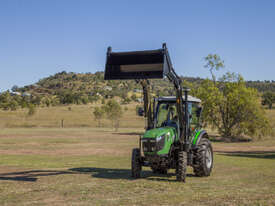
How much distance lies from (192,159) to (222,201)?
12.9 ft

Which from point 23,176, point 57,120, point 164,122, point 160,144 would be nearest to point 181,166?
point 160,144

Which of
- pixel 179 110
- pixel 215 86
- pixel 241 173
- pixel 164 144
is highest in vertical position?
pixel 215 86

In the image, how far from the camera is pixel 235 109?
43469mm

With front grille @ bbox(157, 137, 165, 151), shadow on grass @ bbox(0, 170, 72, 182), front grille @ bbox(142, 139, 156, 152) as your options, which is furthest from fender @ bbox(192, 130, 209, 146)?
shadow on grass @ bbox(0, 170, 72, 182)

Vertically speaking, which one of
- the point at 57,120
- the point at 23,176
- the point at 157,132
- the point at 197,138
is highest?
the point at 157,132

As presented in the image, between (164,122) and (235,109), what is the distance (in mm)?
32353

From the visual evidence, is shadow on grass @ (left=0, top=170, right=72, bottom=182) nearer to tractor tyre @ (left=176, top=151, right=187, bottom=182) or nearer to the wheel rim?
tractor tyre @ (left=176, top=151, right=187, bottom=182)

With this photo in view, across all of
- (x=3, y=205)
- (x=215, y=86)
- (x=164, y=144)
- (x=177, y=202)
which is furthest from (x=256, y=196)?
(x=215, y=86)

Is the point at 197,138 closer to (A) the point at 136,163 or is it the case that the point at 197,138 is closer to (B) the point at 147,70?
(A) the point at 136,163

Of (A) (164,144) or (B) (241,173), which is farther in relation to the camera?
(B) (241,173)

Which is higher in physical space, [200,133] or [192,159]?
[200,133]

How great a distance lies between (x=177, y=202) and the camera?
8.67 metres

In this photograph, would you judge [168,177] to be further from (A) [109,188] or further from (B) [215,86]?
(B) [215,86]

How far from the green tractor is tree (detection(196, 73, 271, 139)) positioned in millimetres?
31040
